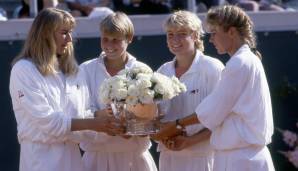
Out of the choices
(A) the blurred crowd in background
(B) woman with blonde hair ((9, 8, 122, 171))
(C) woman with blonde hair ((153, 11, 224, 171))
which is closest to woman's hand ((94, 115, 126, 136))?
(B) woman with blonde hair ((9, 8, 122, 171))

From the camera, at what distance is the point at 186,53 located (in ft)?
21.6

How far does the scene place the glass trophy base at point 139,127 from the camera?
633 centimetres

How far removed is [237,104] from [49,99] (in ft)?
4.02

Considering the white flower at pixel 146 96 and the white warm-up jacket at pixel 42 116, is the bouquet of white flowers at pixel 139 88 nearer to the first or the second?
the white flower at pixel 146 96

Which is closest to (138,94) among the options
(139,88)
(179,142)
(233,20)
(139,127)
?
(139,88)

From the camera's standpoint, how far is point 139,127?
6.34 meters

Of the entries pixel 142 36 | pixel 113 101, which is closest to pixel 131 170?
pixel 113 101

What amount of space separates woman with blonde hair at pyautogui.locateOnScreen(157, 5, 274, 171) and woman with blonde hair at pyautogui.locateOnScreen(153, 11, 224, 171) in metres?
0.42

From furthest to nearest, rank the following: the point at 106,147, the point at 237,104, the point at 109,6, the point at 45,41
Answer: the point at 109,6, the point at 106,147, the point at 45,41, the point at 237,104

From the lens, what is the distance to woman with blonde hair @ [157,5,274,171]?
19.2 feet

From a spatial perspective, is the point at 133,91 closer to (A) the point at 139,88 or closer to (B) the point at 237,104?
(A) the point at 139,88

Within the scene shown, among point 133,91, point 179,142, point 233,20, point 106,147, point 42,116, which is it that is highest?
point 233,20

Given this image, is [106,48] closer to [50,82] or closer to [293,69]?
[50,82]

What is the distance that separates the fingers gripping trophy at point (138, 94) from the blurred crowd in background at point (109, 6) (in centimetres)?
279
